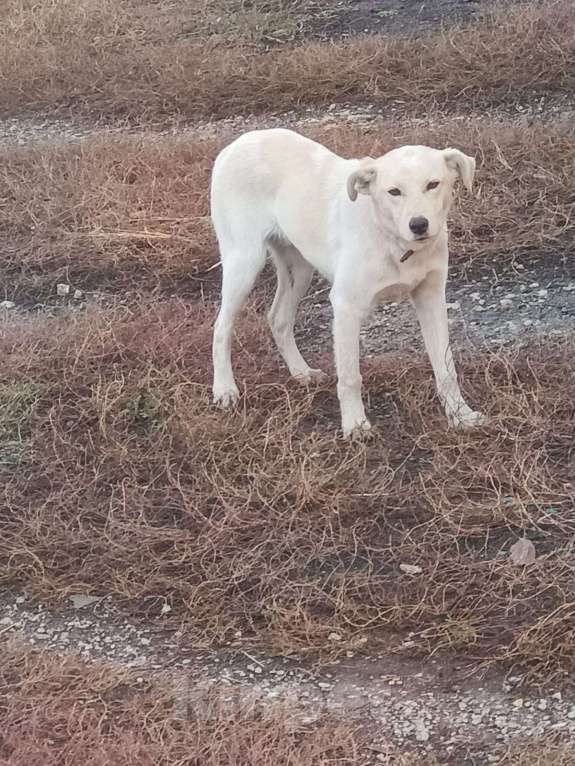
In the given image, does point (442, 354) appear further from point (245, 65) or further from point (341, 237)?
point (245, 65)

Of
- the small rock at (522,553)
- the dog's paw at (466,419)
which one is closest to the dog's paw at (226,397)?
the dog's paw at (466,419)

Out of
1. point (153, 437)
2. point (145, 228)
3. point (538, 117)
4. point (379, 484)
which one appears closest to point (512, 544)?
point (379, 484)

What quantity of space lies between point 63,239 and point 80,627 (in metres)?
3.47

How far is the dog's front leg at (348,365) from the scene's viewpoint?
446 cm

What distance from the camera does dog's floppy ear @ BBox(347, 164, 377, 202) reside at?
4180 mm

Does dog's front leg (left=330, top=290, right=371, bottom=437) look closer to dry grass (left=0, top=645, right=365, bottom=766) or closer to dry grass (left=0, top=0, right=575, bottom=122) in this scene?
dry grass (left=0, top=645, right=365, bottom=766)

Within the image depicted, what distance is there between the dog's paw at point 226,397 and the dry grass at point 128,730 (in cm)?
159

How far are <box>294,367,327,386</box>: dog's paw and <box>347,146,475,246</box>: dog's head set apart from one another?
3.38 ft

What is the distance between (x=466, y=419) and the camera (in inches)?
177

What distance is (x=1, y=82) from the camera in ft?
31.8

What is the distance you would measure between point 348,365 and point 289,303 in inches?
27.9

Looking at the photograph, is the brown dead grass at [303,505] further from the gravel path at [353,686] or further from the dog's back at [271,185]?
the dog's back at [271,185]

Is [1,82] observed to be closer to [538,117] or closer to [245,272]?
[538,117]

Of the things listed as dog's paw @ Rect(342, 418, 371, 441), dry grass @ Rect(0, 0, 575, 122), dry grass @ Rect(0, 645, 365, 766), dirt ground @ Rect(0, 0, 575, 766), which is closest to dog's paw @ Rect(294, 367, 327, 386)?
dirt ground @ Rect(0, 0, 575, 766)
